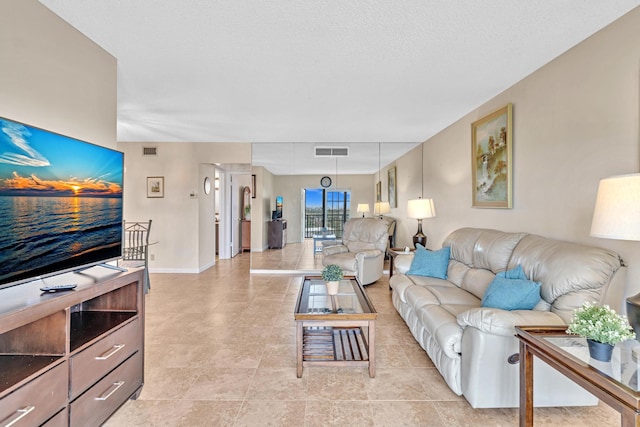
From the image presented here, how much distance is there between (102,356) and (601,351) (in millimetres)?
2425

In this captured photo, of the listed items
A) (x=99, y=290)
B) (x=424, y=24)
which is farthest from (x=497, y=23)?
(x=99, y=290)

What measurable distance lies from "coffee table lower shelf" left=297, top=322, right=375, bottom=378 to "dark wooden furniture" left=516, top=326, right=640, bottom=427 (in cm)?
99

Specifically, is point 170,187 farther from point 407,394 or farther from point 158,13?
point 407,394

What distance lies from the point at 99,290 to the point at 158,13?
169 cm

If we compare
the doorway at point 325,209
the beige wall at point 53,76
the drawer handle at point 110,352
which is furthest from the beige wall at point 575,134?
the beige wall at point 53,76

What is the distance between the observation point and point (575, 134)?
2.27m

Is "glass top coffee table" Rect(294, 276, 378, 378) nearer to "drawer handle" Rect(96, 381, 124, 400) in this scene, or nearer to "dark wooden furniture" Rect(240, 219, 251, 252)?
"drawer handle" Rect(96, 381, 124, 400)

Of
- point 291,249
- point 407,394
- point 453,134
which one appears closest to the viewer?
point 407,394

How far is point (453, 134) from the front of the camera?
14.1 feet

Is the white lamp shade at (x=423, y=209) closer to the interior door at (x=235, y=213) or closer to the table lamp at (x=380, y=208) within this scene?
the table lamp at (x=380, y=208)

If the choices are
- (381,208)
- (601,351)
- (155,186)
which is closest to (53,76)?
(601,351)

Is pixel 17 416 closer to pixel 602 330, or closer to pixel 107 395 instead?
pixel 107 395

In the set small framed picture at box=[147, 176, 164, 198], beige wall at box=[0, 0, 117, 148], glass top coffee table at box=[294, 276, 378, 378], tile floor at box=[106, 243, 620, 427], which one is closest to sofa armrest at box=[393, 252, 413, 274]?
tile floor at box=[106, 243, 620, 427]

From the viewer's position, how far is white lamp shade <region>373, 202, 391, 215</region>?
578cm
